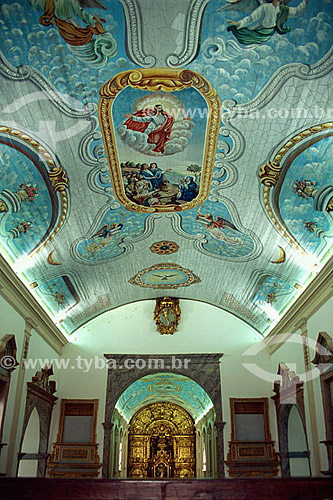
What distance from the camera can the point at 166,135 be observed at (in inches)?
327

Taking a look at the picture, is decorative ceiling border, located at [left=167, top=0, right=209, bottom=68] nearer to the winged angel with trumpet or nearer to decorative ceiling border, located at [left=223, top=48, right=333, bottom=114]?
the winged angel with trumpet

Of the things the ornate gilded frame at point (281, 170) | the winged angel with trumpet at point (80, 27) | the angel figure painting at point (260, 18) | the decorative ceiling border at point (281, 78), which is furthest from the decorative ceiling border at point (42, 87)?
the ornate gilded frame at point (281, 170)

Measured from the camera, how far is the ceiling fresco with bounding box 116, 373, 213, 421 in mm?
18641

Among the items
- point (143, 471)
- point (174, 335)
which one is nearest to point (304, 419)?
point (174, 335)

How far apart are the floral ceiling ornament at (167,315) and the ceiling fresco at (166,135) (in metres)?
3.85

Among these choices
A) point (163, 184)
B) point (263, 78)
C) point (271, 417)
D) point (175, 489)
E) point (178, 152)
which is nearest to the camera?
point (175, 489)

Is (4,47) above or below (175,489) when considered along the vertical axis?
above

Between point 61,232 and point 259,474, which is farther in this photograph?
point 259,474

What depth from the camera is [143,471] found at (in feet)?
80.4

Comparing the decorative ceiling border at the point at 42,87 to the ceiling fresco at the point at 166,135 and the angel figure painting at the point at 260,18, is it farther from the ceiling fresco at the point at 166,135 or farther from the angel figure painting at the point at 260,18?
the angel figure painting at the point at 260,18

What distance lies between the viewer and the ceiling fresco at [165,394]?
18641 millimetres

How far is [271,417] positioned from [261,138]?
9.83m

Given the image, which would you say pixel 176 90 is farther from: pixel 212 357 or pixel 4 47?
pixel 212 357

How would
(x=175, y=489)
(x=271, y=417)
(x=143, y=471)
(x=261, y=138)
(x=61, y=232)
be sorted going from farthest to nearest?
1. (x=143, y=471)
2. (x=271, y=417)
3. (x=61, y=232)
4. (x=261, y=138)
5. (x=175, y=489)
